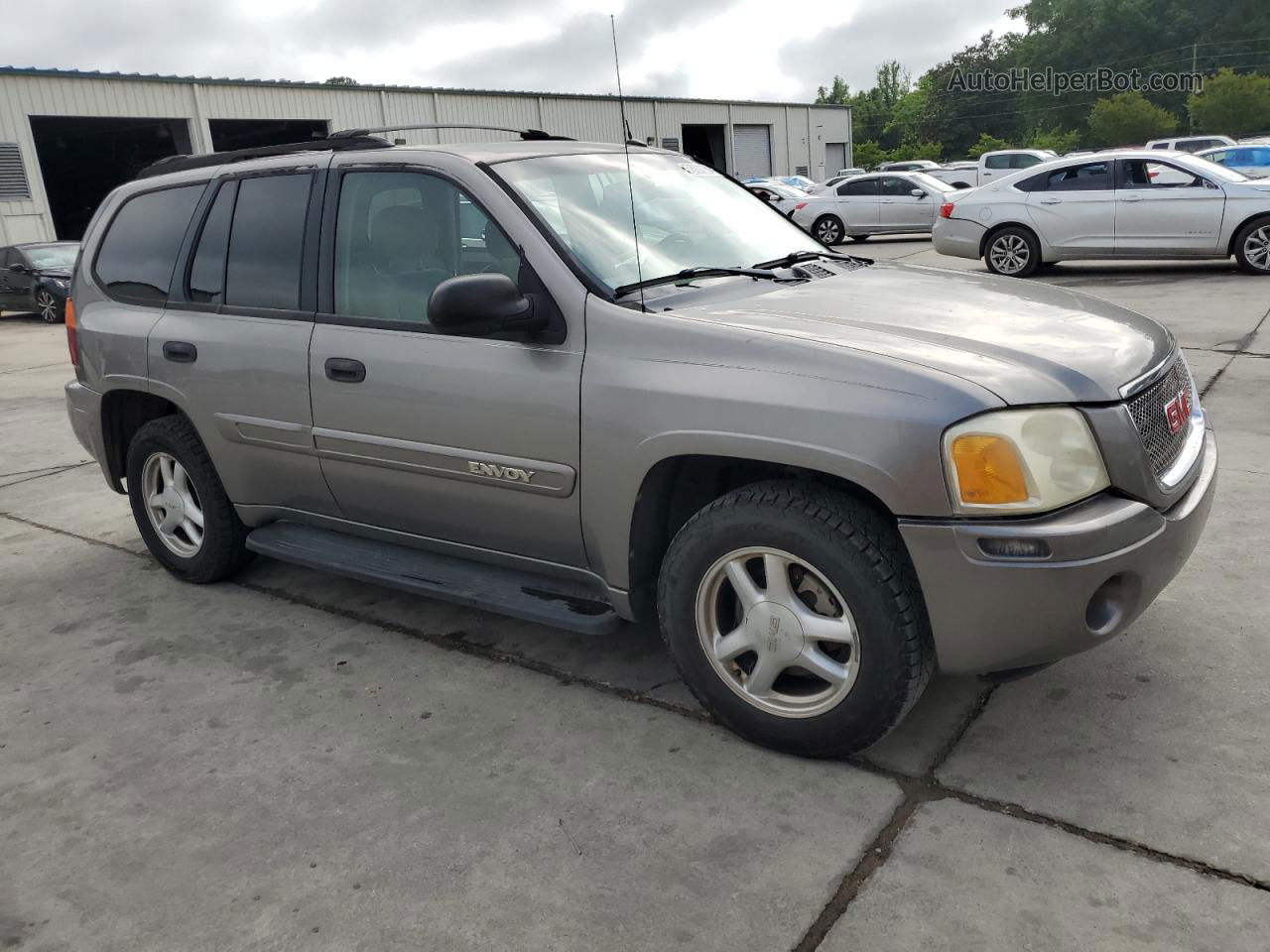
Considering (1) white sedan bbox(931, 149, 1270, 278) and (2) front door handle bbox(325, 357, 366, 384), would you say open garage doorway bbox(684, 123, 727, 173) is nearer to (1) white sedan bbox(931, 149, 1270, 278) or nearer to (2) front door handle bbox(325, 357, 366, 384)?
(1) white sedan bbox(931, 149, 1270, 278)

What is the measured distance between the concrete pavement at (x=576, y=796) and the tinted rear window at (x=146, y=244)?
4.62ft

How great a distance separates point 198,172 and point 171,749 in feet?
7.83

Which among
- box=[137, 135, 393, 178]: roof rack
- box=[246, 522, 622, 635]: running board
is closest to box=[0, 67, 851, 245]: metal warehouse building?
box=[137, 135, 393, 178]: roof rack

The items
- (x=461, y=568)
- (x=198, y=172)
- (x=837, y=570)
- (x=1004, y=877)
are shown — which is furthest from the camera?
(x=198, y=172)

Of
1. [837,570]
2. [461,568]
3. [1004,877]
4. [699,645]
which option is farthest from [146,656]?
[1004,877]

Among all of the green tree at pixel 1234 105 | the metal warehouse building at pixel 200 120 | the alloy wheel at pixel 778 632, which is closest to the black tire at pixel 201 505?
the alloy wheel at pixel 778 632

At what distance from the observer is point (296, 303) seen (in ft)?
12.5

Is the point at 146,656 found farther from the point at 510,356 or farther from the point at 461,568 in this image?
the point at 510,356

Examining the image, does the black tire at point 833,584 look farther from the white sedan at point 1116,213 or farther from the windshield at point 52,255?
the windshield at point 52,255

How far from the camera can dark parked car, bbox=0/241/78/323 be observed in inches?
694

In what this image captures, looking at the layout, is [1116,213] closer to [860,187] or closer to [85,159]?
[860,187]

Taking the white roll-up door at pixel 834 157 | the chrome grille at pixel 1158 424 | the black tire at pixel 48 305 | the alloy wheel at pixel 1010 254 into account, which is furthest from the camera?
the white roll-up door at pixel 834 157

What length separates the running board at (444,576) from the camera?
3240 mm

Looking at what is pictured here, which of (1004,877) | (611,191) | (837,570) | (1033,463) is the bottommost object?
(1004,877)
